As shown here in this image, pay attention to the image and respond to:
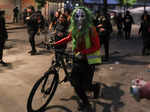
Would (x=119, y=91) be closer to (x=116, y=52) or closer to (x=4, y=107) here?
(x=4, y=107)

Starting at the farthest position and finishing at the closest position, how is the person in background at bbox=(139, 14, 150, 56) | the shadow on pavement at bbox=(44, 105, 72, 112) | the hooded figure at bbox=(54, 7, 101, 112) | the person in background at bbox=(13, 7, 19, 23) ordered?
the person in background at bbox=(13, 7, 19, 23), the person in background at bbox=(139, 14, 150, 56), the shadow on pavement at bbox=(44, 105, 72, 112), the hooded figure at bbox=(54, 7, 101, 112)

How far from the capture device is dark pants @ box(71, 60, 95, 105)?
396cm

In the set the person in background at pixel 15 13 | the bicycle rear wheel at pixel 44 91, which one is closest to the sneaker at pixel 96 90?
the bicycle rear wheel at pixel 44 91

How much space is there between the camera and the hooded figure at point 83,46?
12.6 feet

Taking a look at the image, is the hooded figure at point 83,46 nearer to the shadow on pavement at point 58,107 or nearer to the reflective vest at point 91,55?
the reflective vest at point 91,55

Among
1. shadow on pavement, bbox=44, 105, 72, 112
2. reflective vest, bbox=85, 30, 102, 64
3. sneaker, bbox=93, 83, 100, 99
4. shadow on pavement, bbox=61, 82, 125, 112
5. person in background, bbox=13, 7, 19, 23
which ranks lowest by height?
shadow on pavement, bbox=44, 105, 72, 112

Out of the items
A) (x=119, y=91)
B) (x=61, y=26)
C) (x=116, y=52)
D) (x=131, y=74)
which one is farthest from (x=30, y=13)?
(x=119, y=91)

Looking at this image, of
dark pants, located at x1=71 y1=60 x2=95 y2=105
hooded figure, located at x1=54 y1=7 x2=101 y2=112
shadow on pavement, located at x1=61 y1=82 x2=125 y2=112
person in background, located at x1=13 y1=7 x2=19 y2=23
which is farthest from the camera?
person in background, located at x1=13 y1=7 x2=19 y2=23

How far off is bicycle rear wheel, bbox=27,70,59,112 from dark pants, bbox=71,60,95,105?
0.37 m

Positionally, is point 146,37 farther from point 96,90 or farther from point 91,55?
point 91,55

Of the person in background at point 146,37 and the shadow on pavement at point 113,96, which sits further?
the person in background at point 146,37

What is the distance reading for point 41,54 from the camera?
8.82 m

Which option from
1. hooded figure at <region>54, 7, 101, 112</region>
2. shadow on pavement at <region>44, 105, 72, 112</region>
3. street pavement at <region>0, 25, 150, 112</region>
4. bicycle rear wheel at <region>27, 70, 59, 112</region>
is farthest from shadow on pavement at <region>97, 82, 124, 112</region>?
bicycle rear wheel at <region>27, 70, 59, 112</region>

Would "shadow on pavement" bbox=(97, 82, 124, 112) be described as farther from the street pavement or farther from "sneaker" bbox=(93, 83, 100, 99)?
"sneaker" bbox=(93, 83, 100, 99)
